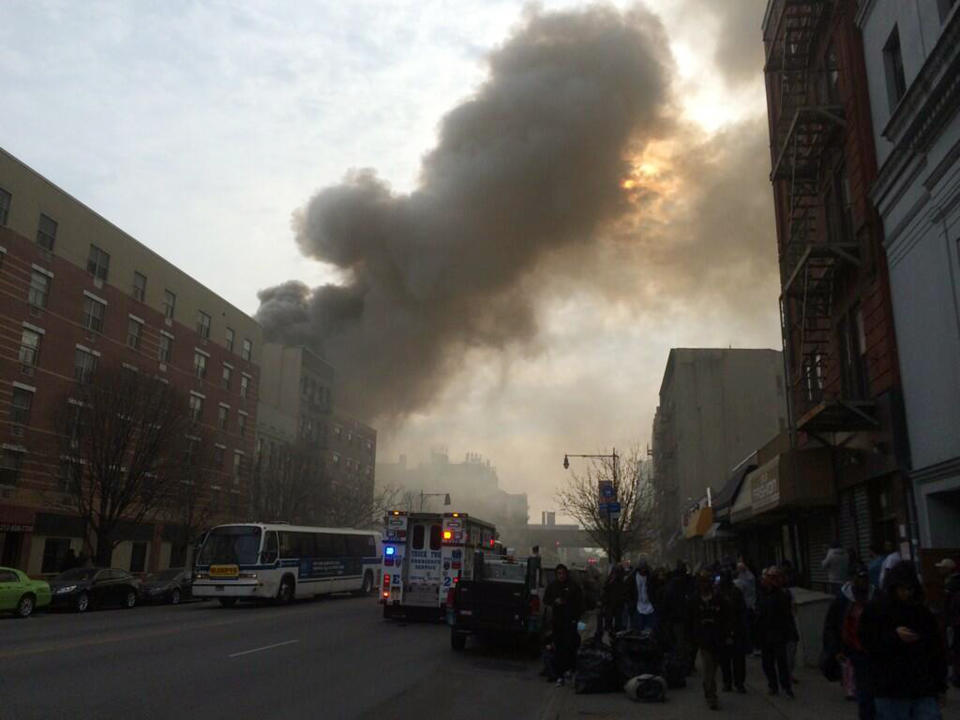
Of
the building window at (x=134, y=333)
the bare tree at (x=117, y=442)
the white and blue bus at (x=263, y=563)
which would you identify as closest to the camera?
the white and blue bus at (x=263, y=563)

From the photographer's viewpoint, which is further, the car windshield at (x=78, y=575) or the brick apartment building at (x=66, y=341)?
the brick apartment building at (x=66, y=341)

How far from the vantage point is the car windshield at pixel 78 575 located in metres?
23.5

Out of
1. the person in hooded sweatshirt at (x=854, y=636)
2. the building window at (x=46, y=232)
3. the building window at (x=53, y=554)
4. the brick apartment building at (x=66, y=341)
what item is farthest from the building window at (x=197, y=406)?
the person in hooded sweatshirt at (x=854, y=636)

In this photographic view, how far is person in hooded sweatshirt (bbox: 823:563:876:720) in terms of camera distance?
6301mm

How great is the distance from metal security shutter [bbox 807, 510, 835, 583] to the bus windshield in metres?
15.5

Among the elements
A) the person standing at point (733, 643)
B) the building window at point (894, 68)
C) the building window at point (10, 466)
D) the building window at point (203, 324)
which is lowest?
the person standing at point (733, 643)

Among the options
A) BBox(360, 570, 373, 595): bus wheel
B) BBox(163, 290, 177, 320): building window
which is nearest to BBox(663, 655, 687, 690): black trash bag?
BBox(360, 570, 373, 595): bus wheel

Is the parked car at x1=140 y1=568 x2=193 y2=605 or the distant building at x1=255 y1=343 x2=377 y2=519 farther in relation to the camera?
the distant building at x1=255 y1=343 x2=377 y2=519

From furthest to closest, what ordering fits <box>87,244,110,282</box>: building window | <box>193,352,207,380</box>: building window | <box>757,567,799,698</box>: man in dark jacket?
1. <box>193,352,207,380</box>: building window
2. <box>87,244,110,282</box>: building window
3. <box>757,567,799,698</box>: man in dark jacket

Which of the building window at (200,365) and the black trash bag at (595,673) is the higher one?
the building window at (200,365)

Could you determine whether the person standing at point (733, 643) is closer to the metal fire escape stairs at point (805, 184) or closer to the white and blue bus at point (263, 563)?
the metal fire escape stairs at point (805, 184)

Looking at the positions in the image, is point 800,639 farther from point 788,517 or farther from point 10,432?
point 10,432

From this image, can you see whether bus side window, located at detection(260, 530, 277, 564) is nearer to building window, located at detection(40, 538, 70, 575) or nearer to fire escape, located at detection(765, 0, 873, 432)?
building window, located at detection(40, 538, 70, 575)

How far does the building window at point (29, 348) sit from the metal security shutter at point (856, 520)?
30512mm
